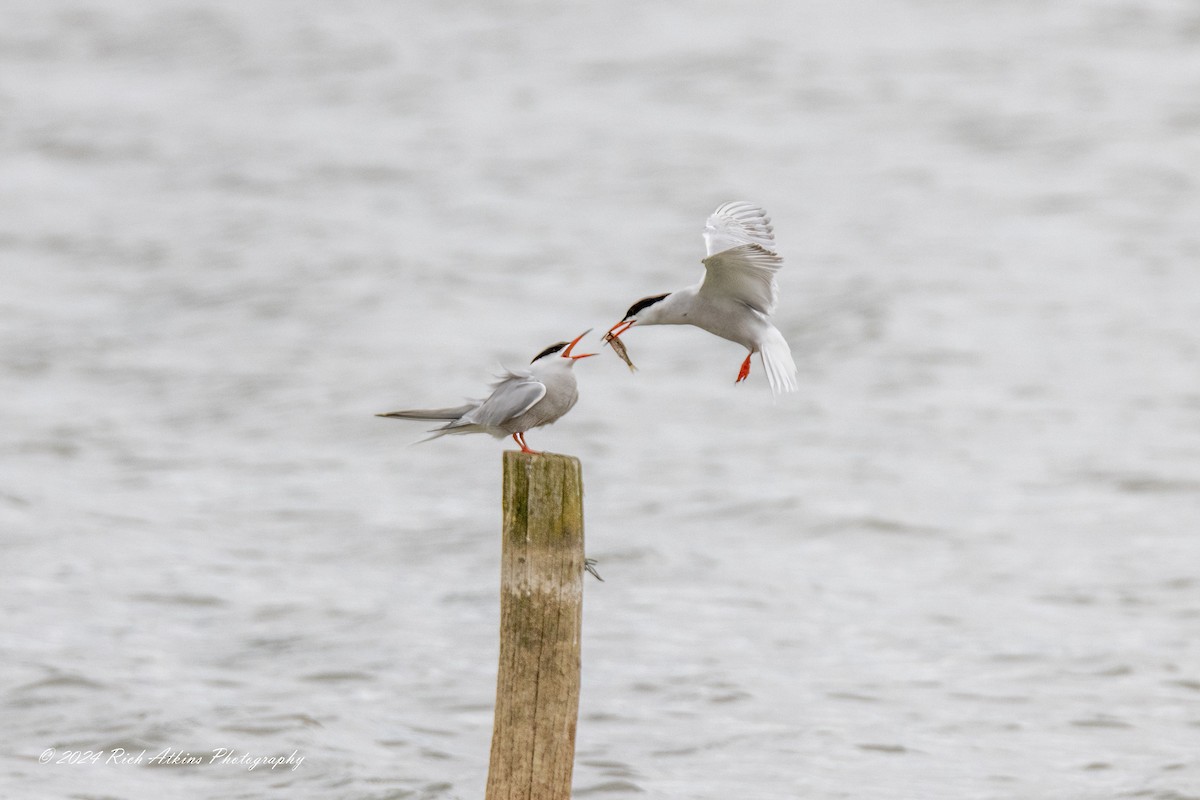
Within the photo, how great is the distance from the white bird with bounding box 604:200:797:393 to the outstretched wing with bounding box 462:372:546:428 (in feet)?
1.54

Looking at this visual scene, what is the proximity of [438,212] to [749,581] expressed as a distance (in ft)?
38.2

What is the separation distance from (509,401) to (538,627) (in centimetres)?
75

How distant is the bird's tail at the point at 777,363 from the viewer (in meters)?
6.18

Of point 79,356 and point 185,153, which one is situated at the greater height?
point 185,153

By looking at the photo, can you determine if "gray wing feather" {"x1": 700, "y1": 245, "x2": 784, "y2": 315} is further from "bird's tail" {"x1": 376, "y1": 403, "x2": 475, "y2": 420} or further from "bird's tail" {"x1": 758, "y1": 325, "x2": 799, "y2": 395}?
"bird's tail" {"x1": 376, "y1": 403, "x2": 475, "y2": 420}

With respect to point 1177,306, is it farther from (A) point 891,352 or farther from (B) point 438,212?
(B) point 438,212

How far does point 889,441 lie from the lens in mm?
15883

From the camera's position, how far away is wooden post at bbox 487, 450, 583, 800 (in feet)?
16.8

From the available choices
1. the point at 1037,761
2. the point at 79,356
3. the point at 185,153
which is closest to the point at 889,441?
the point at 1037,761

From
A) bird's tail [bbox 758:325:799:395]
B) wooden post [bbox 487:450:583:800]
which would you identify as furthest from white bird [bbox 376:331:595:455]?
bird's tail [bbox 758:325:799:395]

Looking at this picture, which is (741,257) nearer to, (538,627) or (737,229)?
(737,229)

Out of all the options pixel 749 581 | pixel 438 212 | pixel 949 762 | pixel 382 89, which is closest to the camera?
pixel 949 762

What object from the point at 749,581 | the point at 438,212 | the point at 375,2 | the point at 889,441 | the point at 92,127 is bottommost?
the point at 749,581

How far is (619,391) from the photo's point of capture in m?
17.5
